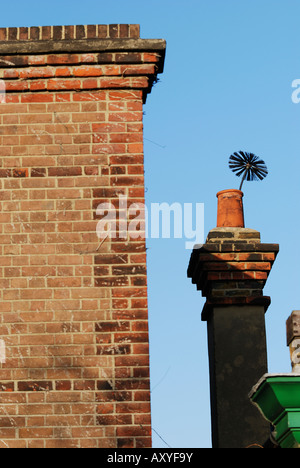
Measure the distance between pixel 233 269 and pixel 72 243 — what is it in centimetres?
419

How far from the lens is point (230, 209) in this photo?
11.0m

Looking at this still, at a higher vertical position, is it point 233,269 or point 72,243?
point 233,269

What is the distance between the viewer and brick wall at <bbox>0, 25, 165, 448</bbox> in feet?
20.3

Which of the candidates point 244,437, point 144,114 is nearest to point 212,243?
point 244,437

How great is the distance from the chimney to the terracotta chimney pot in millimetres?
206

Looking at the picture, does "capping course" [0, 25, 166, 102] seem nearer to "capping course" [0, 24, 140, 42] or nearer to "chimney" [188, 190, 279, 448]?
"capping course" [0, 24, 140, 42]

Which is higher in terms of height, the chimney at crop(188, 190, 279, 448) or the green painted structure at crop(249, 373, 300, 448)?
the chimney at crop(188, 190, 279, 448)

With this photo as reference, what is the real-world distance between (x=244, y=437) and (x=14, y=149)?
461cm

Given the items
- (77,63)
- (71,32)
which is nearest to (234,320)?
(77,63)

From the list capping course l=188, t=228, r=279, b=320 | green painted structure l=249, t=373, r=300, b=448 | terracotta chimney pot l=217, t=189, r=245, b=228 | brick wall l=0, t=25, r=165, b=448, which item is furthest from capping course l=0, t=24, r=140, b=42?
terracotta chimney pot l=217, t=189, r=245, b=228

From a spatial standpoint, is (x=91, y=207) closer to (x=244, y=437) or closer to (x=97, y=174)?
(x=97, y=174)

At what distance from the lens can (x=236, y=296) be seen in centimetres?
1027

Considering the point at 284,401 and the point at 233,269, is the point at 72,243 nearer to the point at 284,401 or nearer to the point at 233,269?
the point at 284,401
